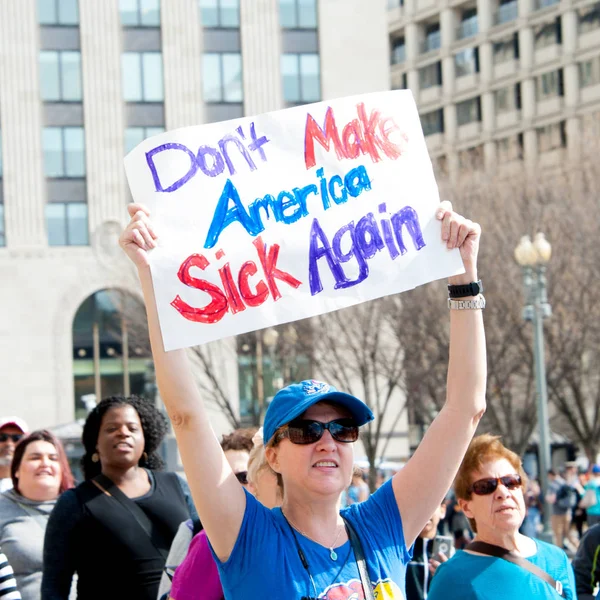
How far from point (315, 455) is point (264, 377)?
3087 centimetres

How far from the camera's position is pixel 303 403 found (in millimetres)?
3273

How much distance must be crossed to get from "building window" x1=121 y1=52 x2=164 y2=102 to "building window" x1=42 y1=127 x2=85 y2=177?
234cm

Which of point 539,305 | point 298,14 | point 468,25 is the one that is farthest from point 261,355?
point 468,25

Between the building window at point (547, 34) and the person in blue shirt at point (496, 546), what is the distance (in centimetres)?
5713

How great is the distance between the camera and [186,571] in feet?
13.9

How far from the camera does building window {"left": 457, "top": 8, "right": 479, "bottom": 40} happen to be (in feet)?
209

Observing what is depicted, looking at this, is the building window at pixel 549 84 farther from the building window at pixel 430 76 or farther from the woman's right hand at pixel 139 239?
the woman's right hand at pixel 139 239

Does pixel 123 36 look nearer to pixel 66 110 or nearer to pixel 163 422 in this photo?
pixel 66 110

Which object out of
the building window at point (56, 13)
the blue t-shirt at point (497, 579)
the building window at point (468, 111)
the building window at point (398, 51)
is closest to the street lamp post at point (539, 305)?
the blue t-shirt at point (497, 579)

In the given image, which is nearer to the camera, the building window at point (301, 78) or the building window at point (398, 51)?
the building window at point (301, 78)

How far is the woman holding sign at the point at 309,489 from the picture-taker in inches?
125

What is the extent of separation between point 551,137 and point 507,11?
7890mm

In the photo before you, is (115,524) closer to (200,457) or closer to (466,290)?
(200,457)

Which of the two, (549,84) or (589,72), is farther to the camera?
(549,84)
